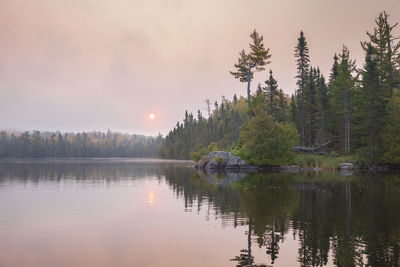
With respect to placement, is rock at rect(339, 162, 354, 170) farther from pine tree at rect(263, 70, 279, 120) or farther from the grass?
pine tree at rect(263, 70, 279, 120)

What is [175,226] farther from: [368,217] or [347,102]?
[347,102]

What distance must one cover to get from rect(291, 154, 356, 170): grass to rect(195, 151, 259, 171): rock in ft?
26.4

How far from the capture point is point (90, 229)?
45.2ft

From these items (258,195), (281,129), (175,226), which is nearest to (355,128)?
(281,129)

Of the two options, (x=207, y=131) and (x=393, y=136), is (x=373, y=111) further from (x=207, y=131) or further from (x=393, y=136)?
(x=207, y=131)

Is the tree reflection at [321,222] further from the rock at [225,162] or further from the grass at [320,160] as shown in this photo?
the rock at [225,162]

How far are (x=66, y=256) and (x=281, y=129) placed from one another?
50517mm

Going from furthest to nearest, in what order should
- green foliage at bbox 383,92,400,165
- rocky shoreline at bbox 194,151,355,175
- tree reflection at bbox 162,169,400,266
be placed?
rocky shoreline at bbox 194,151,355,175, green foliage at bbox 383,92,400,165, tree reflection at bbox 162,169,400,266

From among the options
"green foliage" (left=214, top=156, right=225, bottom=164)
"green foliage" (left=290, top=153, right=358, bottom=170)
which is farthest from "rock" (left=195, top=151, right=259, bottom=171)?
"green foliage" (left=290, top=153, right=358, bottom=170)

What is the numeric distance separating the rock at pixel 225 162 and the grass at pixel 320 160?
26.4 ft

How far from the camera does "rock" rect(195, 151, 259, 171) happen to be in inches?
2280

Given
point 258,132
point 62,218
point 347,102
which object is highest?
point 347,102

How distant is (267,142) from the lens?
5422 cm

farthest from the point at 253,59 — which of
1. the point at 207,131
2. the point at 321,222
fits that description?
the point at 207,131
